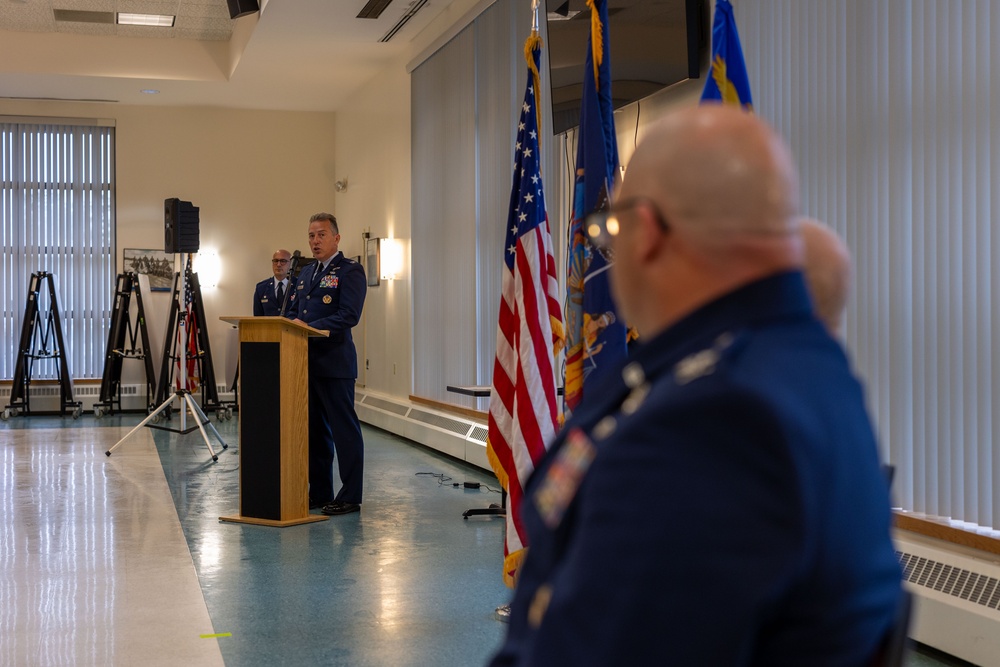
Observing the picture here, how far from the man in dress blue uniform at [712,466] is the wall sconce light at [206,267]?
12.2m

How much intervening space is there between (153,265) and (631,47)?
8.97 meters

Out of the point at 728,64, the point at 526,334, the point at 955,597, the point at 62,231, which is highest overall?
the point at 62,231

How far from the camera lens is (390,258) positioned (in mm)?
10125

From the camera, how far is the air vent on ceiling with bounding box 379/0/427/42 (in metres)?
8.24

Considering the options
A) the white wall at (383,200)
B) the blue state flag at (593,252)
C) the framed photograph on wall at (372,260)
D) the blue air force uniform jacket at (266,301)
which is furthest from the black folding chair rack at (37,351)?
the blue state flag at (593,252)

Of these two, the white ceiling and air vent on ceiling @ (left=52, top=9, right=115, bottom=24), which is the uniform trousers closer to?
the white ceiling

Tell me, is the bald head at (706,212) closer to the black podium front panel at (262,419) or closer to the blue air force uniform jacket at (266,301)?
the black podium front panel at (262,419)

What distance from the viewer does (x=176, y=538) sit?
199 inches

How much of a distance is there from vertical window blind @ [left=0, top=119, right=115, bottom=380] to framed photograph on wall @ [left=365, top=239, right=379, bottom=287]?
3.54m

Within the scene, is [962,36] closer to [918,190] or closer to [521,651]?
[918,190]

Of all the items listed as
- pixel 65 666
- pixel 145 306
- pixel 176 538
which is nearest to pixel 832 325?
pixel 65 666

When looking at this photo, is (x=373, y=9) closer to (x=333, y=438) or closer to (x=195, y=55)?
(x=195, y=55)

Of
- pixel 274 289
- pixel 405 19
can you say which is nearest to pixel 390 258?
pixel 274 289

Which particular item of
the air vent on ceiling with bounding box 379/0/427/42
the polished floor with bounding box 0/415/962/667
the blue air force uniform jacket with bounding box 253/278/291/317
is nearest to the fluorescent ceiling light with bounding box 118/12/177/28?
the air vent on ceiling with bounding box 379/0/427/42
